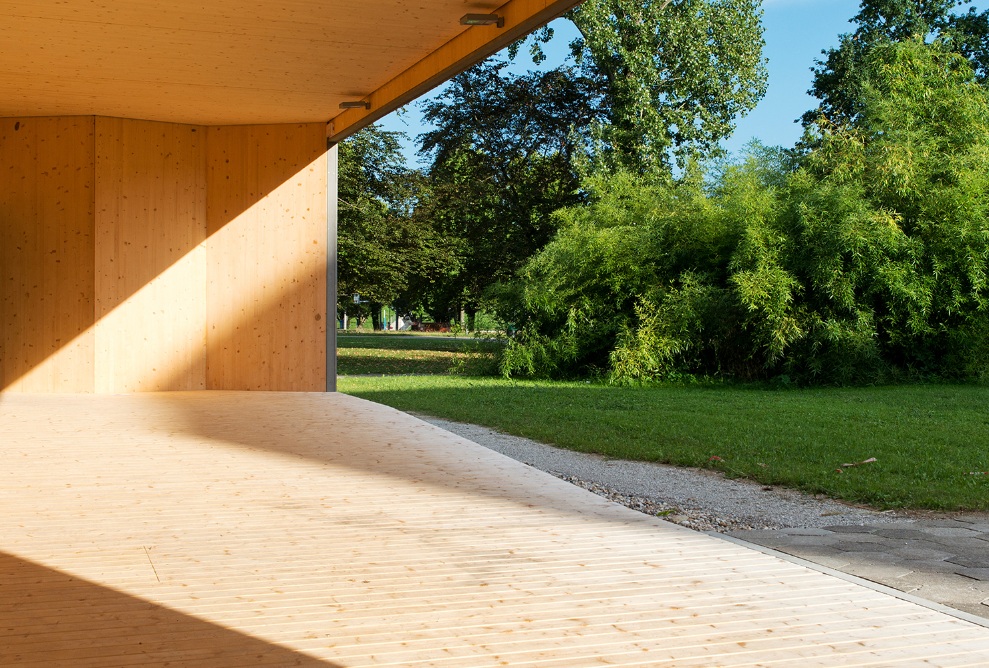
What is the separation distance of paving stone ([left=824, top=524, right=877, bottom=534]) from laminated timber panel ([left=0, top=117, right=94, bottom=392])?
22.2ft

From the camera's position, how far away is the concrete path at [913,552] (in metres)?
3.27

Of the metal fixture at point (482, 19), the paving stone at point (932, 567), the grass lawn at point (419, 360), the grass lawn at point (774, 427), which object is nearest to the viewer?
the paving stone at point (932, 567)

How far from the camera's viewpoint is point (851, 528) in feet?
13.9

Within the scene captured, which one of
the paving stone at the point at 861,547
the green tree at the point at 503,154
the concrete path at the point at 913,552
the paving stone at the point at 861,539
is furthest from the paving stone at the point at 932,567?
the green tree at the point at 503,154

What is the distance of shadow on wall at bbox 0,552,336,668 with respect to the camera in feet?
7.92

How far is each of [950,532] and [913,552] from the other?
0.50m

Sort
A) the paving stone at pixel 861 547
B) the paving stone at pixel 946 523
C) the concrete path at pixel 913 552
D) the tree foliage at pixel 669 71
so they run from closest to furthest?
the concrete path at pixel 913 552, the paving stone at pixel 861 547, the paving stone at pixel 946 523, the tree foliage at pixel 669 71

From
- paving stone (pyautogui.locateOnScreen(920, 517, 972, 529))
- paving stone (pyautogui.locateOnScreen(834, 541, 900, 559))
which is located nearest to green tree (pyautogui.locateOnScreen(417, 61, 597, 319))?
paving stone (pyautogui.locateOnScreen(920, 517, 972, 529))

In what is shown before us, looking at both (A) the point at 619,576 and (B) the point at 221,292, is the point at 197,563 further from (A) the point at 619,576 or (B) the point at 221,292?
(B) the point at 221,292

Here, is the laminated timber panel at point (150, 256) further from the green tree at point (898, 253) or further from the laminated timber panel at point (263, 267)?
the green tree at point (898, 253)

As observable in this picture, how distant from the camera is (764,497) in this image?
505 centimetres

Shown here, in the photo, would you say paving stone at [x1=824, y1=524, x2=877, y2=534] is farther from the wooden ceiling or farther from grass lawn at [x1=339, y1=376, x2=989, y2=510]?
the wooden ceiling

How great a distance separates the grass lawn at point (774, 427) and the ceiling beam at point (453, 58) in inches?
101

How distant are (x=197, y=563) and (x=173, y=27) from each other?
390cm
